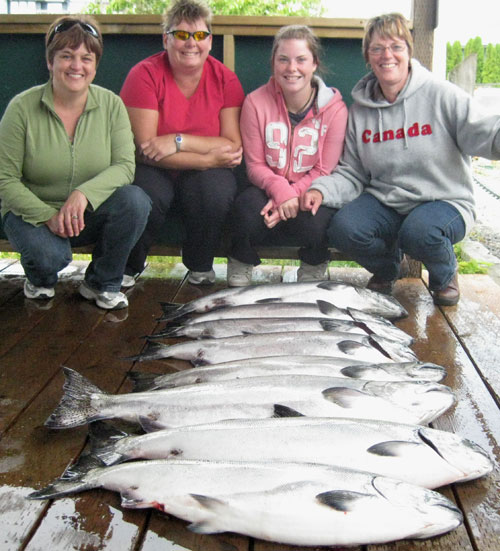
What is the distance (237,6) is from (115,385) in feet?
20.8

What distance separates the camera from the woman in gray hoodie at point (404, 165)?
152 inches

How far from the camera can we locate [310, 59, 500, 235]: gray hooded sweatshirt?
3891 millimetres

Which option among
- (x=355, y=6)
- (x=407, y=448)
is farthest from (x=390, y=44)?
(x=407, y=448)

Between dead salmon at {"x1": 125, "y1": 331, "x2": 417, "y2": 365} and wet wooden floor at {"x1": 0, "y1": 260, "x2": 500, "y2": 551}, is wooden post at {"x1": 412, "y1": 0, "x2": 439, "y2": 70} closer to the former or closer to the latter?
wet wooden floor at {"x1": 0, "y1": 260, "x2": 500, "y2": 551}

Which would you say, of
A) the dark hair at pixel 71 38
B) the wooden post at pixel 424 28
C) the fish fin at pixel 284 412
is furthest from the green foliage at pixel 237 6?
the fish fin at pixel 284 412

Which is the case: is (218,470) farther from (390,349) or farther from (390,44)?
(390,44)

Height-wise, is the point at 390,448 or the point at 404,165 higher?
the point at 404,165

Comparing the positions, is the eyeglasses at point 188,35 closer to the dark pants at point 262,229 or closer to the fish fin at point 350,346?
the dark pants at point 262,229

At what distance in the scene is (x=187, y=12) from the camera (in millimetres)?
3977

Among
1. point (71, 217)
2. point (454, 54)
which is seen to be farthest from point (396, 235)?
point (454, 54)

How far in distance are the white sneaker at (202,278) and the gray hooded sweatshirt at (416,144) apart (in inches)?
36.7

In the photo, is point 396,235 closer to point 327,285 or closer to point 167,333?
point 327,285

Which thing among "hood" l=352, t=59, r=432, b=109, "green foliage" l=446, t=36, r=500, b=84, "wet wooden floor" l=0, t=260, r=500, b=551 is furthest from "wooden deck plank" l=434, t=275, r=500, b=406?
"green foliage" l=446, t=36, r=500, b=84

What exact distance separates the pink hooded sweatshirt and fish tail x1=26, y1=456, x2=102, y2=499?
2.33 meters
